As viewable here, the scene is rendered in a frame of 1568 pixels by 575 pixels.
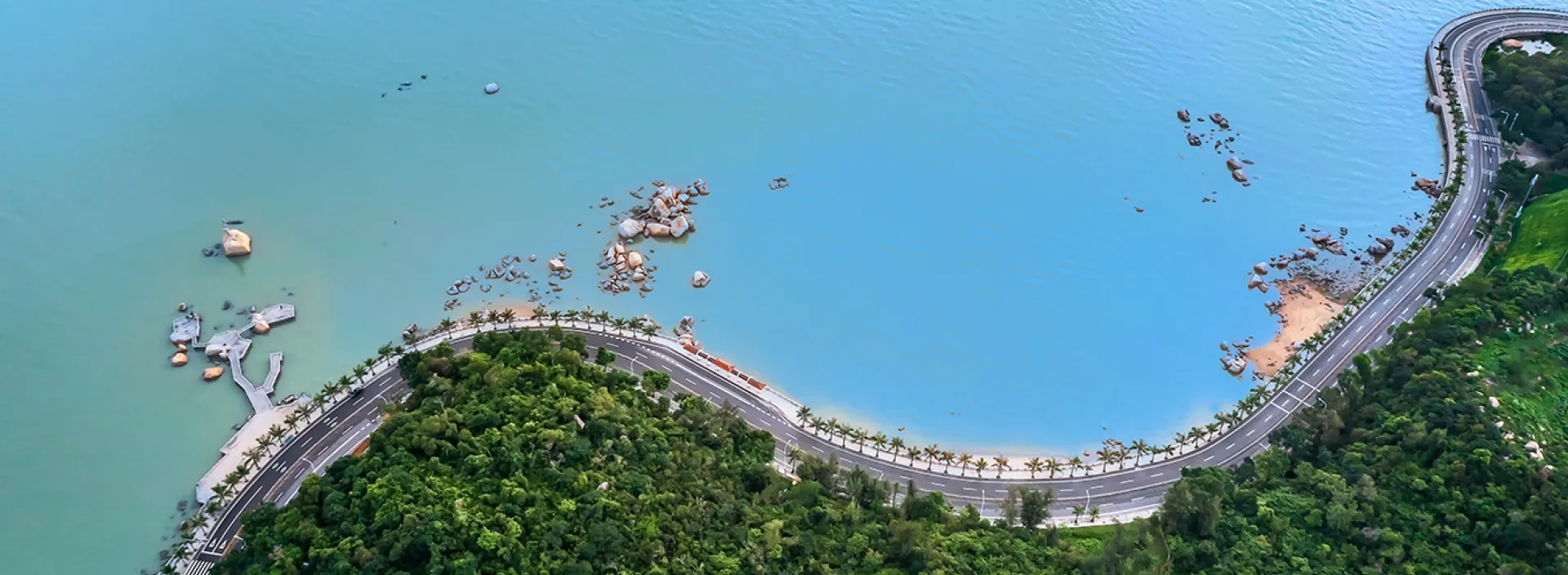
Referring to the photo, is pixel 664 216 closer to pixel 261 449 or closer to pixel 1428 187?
pixel 261 449

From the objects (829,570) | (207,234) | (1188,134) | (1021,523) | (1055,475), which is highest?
(1188,134)

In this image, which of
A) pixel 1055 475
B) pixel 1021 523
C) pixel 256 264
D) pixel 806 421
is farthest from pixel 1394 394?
pixel 256 264

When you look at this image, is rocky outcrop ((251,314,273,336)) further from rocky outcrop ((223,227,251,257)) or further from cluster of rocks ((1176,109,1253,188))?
cluster of rocks ((1176,109,1253,188))

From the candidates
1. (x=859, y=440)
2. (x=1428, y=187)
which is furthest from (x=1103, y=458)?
(x=1428, y=187)

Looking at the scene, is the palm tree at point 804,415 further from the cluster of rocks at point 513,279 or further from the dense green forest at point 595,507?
the cluster of rocks at point 513,279

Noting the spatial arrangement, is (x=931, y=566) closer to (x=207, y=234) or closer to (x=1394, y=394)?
(x=1394, y=394)

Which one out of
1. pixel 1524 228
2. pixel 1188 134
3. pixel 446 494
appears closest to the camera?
pixel 446 494
